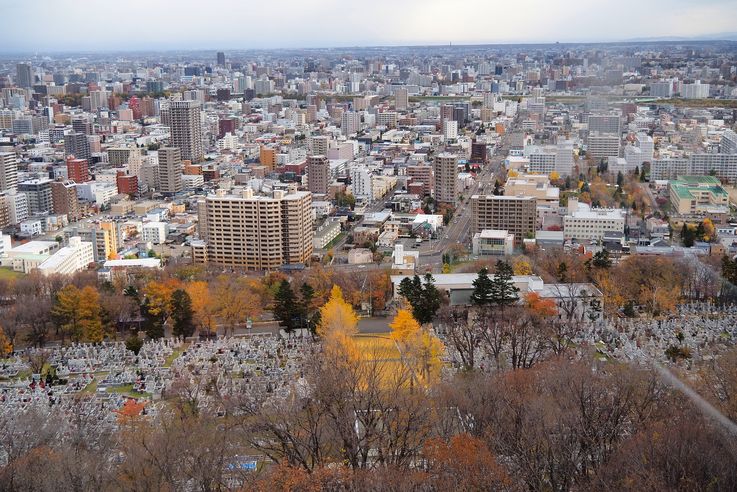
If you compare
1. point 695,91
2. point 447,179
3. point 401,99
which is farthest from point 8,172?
point 401,99

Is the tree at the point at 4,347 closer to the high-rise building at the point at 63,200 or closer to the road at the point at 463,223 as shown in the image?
the road at the point at 463,223

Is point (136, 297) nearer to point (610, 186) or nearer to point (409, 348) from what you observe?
point (409, 348)

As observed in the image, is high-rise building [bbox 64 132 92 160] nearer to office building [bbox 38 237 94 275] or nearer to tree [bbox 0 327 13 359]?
office building [bbox 38 237 94 275]

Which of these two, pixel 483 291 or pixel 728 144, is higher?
pixel 728 144

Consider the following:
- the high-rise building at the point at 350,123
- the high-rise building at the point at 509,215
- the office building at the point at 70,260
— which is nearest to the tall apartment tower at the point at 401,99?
the high-rise building at the point at 350,123

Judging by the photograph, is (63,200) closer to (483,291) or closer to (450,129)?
(483,291)
